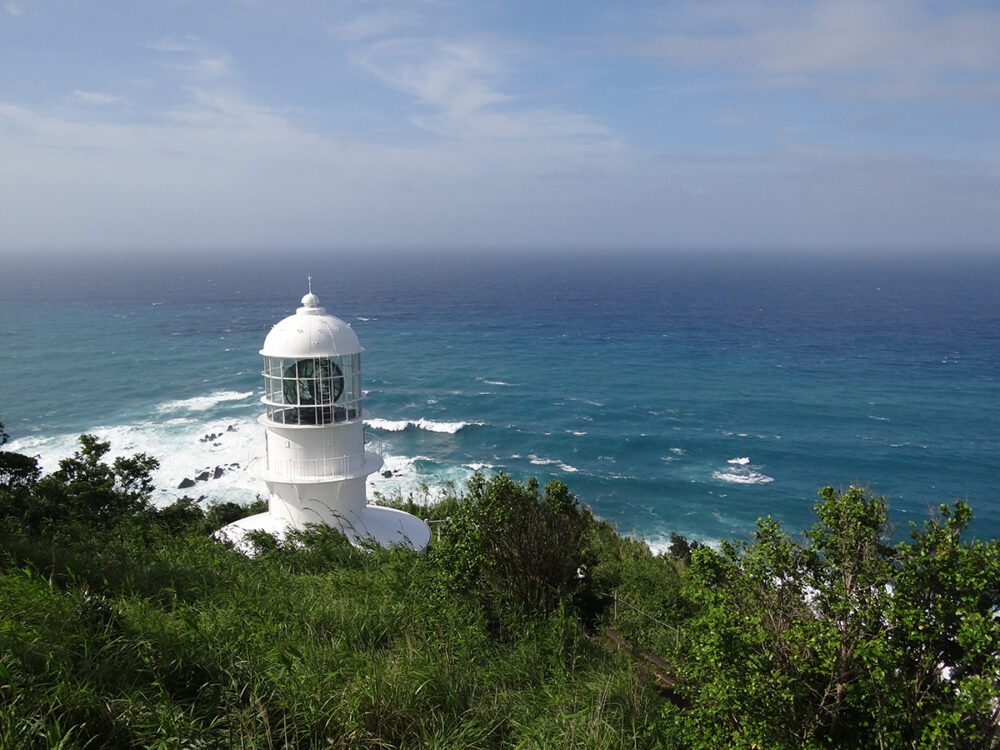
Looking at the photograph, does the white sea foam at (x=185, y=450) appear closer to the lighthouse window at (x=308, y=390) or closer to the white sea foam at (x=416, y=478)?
the white sea foam at (x=416, y=478)

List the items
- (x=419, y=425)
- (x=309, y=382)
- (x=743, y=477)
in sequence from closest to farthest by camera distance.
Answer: (x=309, y=382) < (x=743, y=477) < (x=419, y=425)

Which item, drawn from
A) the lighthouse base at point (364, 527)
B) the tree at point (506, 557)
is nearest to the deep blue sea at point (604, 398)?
the lighthouse base at point (364, 527)

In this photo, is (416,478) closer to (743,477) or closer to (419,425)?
(419,425)

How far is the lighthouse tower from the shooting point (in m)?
14.4

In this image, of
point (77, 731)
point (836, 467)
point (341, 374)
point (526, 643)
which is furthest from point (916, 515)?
point (77, 731)

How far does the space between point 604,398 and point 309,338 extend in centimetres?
3342

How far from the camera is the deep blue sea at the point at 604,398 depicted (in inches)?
1246

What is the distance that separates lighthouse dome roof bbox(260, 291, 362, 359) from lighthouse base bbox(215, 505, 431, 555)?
355cm

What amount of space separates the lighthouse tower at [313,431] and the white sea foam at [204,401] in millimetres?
29068

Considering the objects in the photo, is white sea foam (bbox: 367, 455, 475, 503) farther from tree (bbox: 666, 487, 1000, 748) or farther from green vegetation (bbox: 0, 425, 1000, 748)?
tree (bbox: 666, 487, 1000, 748)

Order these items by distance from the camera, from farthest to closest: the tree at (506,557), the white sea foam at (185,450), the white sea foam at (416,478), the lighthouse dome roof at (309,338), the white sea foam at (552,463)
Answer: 1. the white sea foam at (552,463)
2. the white sea foam at (416,478)
3. the white sea foam at (185,450)
4. the lighthouse dome roof at (309,338)
5. the tree at (506,557)

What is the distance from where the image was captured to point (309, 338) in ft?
46.7

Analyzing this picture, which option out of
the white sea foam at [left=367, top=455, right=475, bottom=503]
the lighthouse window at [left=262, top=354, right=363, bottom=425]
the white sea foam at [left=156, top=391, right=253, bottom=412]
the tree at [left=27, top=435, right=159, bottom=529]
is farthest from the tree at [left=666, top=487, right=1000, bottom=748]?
the white sea foam at [left=156, top=391, right=253, bottom=412]

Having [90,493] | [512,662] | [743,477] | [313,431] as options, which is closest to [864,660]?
[512,662]
